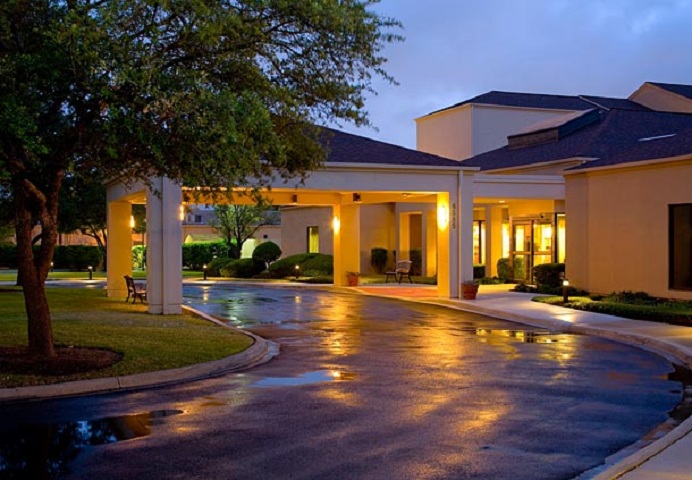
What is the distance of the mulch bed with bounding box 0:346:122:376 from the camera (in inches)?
456

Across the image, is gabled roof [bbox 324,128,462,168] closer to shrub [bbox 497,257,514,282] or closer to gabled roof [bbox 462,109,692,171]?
gabled roof [bbox 462,109,692,171]

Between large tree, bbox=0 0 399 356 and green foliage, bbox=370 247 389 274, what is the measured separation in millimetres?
28157

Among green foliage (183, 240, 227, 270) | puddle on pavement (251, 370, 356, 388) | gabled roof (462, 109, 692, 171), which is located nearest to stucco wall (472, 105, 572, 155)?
gabled roof (462, 109, 692, 171)

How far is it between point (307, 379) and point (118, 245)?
18.6 metres

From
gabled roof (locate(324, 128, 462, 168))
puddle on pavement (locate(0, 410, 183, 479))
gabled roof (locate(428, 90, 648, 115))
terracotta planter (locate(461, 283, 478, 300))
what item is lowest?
puddle on pavement (locate(0, 410, 183, 479))

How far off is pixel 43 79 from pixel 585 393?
26.5ft

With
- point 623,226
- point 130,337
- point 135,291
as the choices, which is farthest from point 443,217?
point 130,337

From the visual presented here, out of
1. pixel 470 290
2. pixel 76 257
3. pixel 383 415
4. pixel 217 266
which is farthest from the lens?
pixel 76 257

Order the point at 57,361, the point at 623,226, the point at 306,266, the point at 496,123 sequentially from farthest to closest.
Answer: the point at 496,123 < the point at 306,266 < the point at 623,226 < the point at 57,361

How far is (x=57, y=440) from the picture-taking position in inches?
319

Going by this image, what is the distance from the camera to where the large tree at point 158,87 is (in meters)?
10.3

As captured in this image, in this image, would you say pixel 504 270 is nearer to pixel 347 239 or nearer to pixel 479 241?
pixel 479 241

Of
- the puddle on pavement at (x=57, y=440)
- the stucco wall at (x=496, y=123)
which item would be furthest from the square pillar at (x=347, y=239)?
the puddle on pavement at (x=57, y=440)

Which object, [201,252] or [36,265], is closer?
[36,265]
